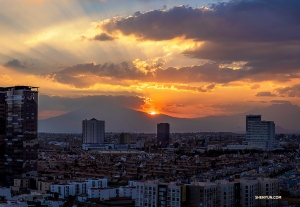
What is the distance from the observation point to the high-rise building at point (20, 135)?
2384 centimetres

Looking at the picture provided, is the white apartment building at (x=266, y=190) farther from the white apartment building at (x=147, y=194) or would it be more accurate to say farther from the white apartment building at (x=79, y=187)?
the white apartment building at (x=79, y=187)

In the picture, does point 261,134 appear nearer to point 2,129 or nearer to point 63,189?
point 2,129

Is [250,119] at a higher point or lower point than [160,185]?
higher

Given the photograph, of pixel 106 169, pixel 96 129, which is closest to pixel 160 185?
pixel 106 169

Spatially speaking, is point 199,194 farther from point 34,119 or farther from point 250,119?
point 250,119

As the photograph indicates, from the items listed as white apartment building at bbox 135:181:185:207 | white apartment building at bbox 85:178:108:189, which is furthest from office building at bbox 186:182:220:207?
white apartment building at bbox 85:178:108:189

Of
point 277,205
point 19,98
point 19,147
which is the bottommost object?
point 277,205

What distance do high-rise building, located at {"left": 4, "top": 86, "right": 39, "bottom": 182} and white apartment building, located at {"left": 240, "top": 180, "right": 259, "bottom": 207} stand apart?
41.2 feet

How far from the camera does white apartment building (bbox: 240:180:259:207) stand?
47.7 feet

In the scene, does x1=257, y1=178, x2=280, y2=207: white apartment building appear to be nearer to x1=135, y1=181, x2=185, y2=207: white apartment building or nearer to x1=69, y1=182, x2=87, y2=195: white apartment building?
x1=135, y1=181, x2=185, y2=207: white apartment building

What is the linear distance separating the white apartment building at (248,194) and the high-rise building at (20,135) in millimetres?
12565

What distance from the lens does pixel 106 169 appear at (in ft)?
103

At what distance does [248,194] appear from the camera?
47.7 ft

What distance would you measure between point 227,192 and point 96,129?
55.8m
